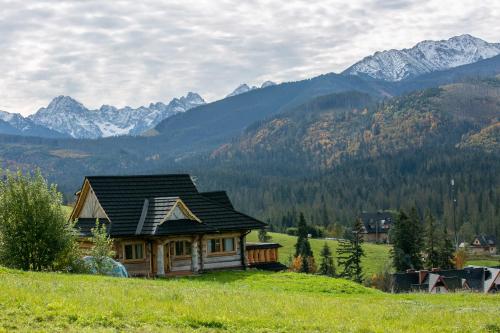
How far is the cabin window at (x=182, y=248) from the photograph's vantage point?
43406 millimetres

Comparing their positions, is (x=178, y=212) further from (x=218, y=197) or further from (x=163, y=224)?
(x=218, y=197)

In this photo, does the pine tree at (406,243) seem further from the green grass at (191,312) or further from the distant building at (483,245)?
the distant building at (483,245)

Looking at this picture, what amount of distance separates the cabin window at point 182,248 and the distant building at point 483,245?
149 meters

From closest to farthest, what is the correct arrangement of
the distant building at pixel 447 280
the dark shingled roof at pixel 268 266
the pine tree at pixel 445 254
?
the dark shingled roof at pixel 268 266
the distant building at pixel 447 280
the pine tree at pixel 445 254

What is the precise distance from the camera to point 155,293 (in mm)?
22406

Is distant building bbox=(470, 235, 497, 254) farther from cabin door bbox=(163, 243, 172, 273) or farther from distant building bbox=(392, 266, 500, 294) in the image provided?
cabin door bbox=(163, 243, 172, 273)

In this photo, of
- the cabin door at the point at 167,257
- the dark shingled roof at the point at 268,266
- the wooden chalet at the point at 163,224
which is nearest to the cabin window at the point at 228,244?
the wooden chalet at the point at 163,224

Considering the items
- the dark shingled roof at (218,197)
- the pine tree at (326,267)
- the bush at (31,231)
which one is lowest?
the pine tree at (326,267)

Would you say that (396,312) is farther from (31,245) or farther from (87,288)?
(31,245)

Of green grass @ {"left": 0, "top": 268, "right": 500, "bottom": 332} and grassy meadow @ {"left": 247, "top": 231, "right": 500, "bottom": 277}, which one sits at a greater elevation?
green grass @ {"left": 0, "top": 268, "right": 500, "bottom": 332}

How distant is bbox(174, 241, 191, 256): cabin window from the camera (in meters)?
43.4

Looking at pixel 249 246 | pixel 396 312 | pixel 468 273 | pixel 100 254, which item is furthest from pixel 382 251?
pixel 396 312

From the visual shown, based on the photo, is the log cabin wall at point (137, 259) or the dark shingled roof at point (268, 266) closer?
the log cabin wall at point (137, 259)

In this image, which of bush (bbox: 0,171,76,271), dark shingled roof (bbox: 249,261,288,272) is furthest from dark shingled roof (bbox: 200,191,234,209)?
bush (bbox: 0,171,76,271)
